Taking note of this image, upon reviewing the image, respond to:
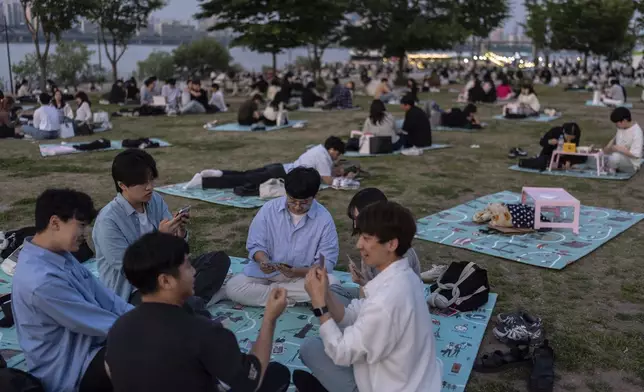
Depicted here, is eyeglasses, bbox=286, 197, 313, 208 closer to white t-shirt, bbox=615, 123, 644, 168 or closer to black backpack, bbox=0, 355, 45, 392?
black backpack, bbox=0, 355, 45, 392

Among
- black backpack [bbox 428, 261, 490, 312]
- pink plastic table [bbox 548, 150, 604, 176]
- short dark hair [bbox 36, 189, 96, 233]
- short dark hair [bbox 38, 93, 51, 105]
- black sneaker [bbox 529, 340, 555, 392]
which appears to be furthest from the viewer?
A: short dark hair [bbox 38, 93, 51, 105]

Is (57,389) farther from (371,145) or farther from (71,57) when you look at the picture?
(71,57)

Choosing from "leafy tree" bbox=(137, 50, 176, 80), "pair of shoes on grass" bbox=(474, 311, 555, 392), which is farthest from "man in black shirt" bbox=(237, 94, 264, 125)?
"leafy tree" bbox=(137, 50, 176, 80)

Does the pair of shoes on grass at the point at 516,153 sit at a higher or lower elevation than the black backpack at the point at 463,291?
higher

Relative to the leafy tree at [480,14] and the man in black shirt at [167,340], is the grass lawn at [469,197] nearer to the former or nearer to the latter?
the man in black shirt at [167,340]

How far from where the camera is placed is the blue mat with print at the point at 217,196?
322 inches

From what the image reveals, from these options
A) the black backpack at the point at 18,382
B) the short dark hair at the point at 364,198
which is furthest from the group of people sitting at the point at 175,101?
the black backpack at the point at 18,382

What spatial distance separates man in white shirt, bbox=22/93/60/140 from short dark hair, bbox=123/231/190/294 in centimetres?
1281

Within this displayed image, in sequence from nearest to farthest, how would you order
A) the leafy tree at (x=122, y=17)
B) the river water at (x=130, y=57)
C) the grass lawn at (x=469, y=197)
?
the grass lawn at (x=469, y=197) < the leafy tree at (x=122, y=17) < the river water at (x=130, y=57)

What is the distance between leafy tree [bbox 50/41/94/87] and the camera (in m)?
32.9

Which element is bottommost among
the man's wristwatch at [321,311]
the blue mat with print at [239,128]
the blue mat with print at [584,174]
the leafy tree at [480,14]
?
the blue mat with print at [584,174]

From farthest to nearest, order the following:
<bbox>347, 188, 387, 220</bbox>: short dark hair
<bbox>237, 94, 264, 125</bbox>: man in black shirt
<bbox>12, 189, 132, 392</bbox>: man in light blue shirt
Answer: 1. <bbox>237, 94, 264, 125</bbox>: man in black shirt
2. <bbox>347, 188, 387, 220</bbox>: short dark hair
3. <bbox>12, 189, 132, 392</bbox>: man in light blue shirt

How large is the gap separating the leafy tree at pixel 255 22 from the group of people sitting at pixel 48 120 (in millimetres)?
12613

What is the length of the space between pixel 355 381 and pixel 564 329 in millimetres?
2275
